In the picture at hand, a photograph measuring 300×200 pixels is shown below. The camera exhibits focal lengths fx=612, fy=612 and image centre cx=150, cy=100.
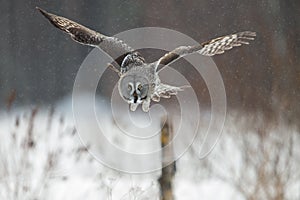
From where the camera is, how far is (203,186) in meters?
2.05

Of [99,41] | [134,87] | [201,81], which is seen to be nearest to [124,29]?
[201,81]

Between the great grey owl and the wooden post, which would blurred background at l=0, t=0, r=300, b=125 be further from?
the great grey owl

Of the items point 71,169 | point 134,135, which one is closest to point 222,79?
point 134,135

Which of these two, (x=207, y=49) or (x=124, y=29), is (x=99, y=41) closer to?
(x=207, y=49)

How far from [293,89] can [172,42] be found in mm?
481

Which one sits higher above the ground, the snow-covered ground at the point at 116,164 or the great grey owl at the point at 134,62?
the great grey owl at the point at 134,62

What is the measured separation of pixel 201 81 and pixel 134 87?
23.3 inches

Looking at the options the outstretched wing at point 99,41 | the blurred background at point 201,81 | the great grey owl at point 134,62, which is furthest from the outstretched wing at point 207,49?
the blurred background at point 201,81

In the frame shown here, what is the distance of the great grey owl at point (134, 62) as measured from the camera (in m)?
1.51

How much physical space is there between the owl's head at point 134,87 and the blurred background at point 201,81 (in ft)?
1.66

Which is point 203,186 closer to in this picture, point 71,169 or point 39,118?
point 71,169

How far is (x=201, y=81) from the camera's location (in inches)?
80.6

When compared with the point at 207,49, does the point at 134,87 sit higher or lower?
lower

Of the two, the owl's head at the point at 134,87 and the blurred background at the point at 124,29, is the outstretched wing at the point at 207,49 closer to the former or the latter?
the owl's head at the point at 134,87
